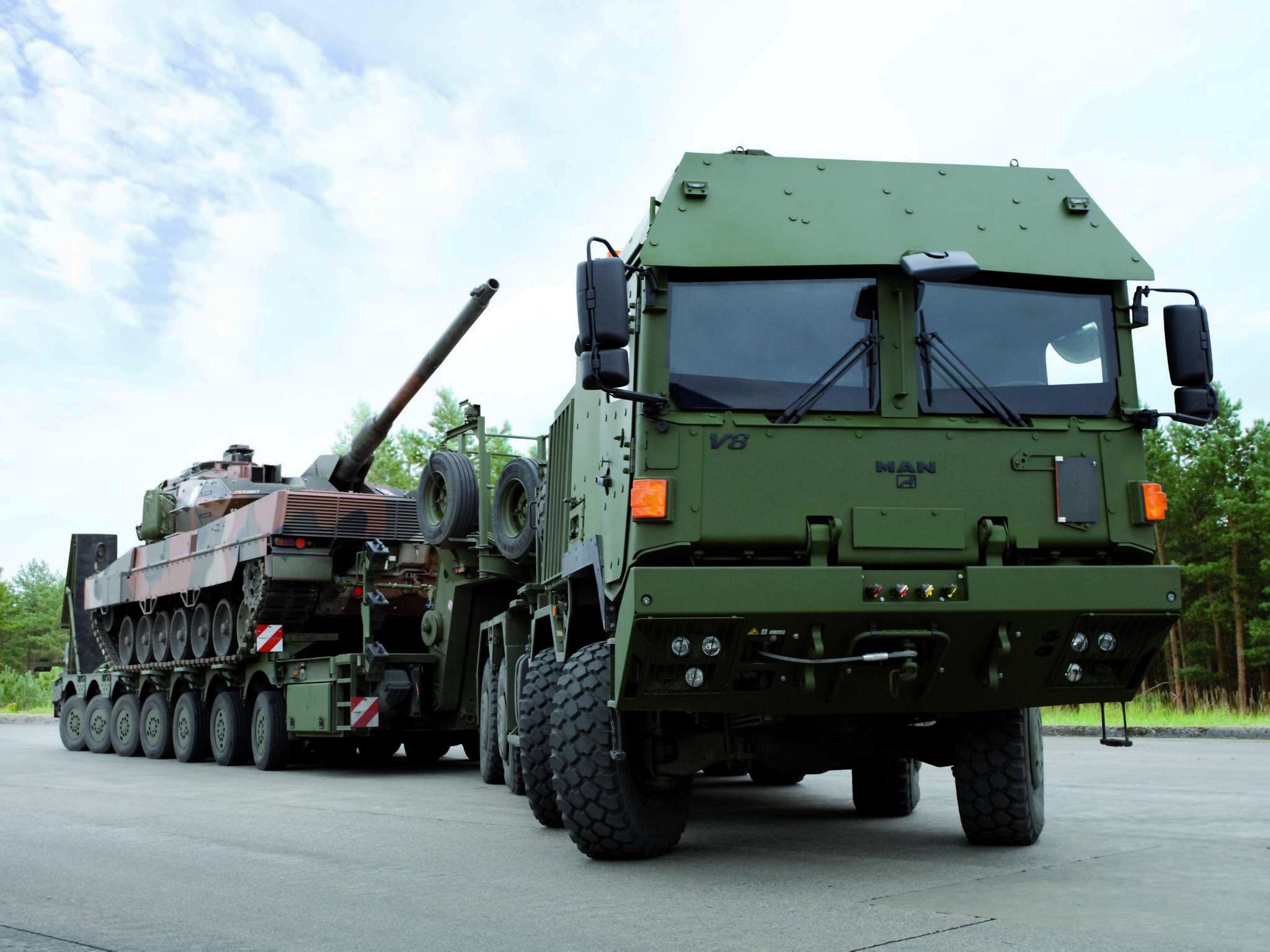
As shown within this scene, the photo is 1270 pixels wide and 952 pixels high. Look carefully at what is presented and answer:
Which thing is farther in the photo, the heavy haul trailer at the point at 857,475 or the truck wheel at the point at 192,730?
the truck wheel at the point at 192,730

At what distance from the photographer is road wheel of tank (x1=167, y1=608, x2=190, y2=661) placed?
18.0 meters

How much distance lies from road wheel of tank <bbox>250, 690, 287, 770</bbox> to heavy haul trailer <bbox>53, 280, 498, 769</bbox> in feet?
0.06

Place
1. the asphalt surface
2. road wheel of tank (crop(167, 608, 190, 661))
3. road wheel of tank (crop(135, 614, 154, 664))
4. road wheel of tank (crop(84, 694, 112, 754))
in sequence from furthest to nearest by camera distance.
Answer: road wheel of tank (crop(84, 694, 112, 754))
road wheel of tank (crop(135, 614, 154, 664))
road wheel of tank (crop(167, 608, 190, 661))
the asphalt surface

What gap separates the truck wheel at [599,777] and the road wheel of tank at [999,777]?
148 cm

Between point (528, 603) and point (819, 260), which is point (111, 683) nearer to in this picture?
point (528, 603)

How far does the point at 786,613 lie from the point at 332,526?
33.5ft

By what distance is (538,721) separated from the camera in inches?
321

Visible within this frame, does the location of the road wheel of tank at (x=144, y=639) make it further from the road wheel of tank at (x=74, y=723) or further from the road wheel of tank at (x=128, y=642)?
the road wheel of tank at (x=74, y=723)

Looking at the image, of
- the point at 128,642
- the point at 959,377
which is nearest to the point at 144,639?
the point at 128,642

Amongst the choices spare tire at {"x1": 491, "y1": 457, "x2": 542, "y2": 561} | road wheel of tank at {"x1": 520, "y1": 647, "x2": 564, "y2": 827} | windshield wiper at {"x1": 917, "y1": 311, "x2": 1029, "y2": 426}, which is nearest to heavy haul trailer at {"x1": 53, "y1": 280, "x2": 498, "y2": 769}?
spare tire at {"x1": 491, "y1": 457, "x2": 542, "y2": 561}

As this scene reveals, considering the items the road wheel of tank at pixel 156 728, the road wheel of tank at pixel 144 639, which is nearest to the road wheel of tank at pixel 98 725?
the road wheel of tank at pixel 144 639

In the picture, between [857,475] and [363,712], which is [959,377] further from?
[363,712]

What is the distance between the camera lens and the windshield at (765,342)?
20.8 feet

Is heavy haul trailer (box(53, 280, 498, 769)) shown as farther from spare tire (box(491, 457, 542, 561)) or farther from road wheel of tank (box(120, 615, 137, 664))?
spare tire (box(491, 457, 542, 561))
